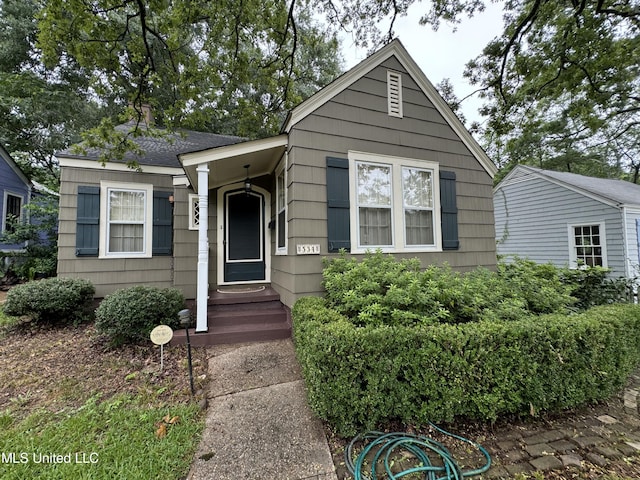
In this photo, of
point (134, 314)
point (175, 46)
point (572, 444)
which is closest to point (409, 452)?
point (572, 444)

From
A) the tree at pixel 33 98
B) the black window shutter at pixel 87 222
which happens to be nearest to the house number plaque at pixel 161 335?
the black window shutter at pixel 87 222

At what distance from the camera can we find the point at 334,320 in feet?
8.74

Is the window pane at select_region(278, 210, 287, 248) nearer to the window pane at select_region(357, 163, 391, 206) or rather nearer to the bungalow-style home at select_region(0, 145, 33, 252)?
the window pane at select_region(357, 163, 391, 206)

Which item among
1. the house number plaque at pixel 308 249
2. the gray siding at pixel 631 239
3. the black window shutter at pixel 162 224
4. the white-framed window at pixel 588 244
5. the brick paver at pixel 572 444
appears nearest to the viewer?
the brick paver at pixel 572 444

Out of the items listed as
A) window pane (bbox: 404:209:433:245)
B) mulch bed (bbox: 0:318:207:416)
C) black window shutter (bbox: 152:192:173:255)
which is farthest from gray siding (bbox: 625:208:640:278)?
black window shutter (bbox: 152:192:173:255)

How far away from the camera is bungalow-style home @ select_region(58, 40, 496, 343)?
13.3 ft

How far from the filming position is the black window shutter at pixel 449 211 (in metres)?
4.86

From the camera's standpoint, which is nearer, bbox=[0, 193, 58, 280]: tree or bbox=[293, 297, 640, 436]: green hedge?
bbox=[293, 297, 640, 436]: green hedge

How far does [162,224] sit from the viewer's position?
227 inches

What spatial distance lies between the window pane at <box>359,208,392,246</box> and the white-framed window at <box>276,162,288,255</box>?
1.32 m

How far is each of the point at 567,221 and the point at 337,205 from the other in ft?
31.2

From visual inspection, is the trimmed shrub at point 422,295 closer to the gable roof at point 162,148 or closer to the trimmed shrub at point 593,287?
the trimmed shrub at point 593,287

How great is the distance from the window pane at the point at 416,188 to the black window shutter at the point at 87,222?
5884mm

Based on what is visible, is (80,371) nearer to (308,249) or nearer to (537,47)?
(308,249)
